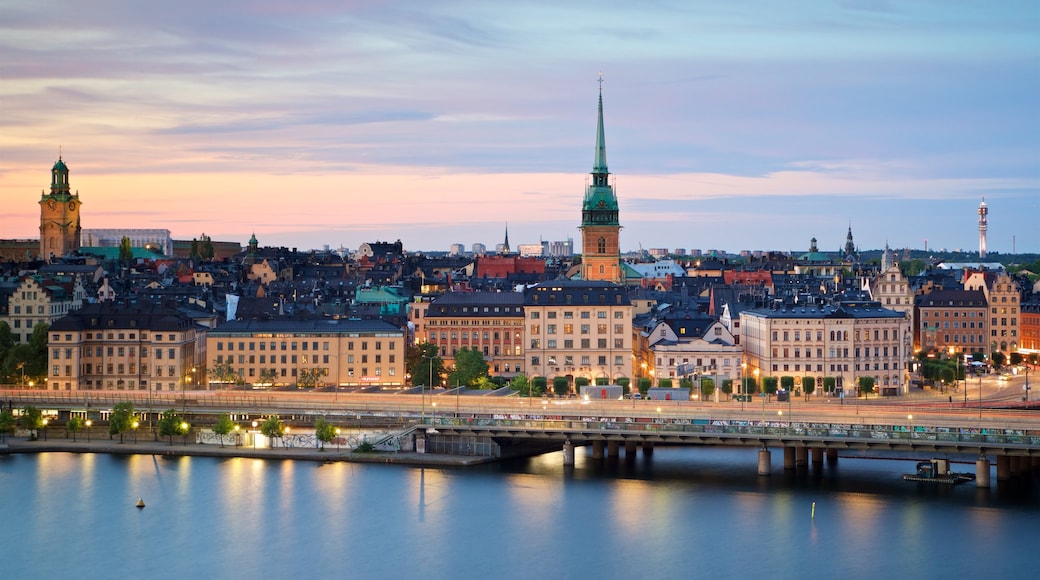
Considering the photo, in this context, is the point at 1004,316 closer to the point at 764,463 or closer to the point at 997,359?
the point at 997,359

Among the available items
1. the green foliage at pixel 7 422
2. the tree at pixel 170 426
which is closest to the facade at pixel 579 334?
the tree at pixel 170 426

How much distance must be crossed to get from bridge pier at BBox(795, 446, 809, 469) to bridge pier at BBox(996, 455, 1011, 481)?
24.7 feet

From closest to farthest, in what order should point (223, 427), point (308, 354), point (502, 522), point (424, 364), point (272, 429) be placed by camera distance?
1. point (502, 522)
2. point (272, 429)
3. point (223, 427)
4. point (308, 354)
5. point (424, 364)

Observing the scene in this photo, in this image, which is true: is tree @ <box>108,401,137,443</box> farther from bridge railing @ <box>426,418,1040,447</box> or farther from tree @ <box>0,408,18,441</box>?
bridge railing @ <box>426,418,1040,447</box>

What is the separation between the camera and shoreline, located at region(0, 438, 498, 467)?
209ft

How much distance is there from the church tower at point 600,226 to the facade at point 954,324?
2300cm

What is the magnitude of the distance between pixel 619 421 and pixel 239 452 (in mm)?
15949

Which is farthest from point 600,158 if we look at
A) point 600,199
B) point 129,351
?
point 129,351

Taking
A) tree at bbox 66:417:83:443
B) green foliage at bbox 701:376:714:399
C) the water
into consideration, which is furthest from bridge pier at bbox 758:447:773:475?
tree at bbox 66:417:83:443

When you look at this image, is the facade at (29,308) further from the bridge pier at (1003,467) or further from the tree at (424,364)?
the bridge pier at (1003,467)

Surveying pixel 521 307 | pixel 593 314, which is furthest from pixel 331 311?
pixel 593 314

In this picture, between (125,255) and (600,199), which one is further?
(125,255)

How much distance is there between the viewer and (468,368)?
83.1m

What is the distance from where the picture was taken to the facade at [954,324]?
10762 centimetres
